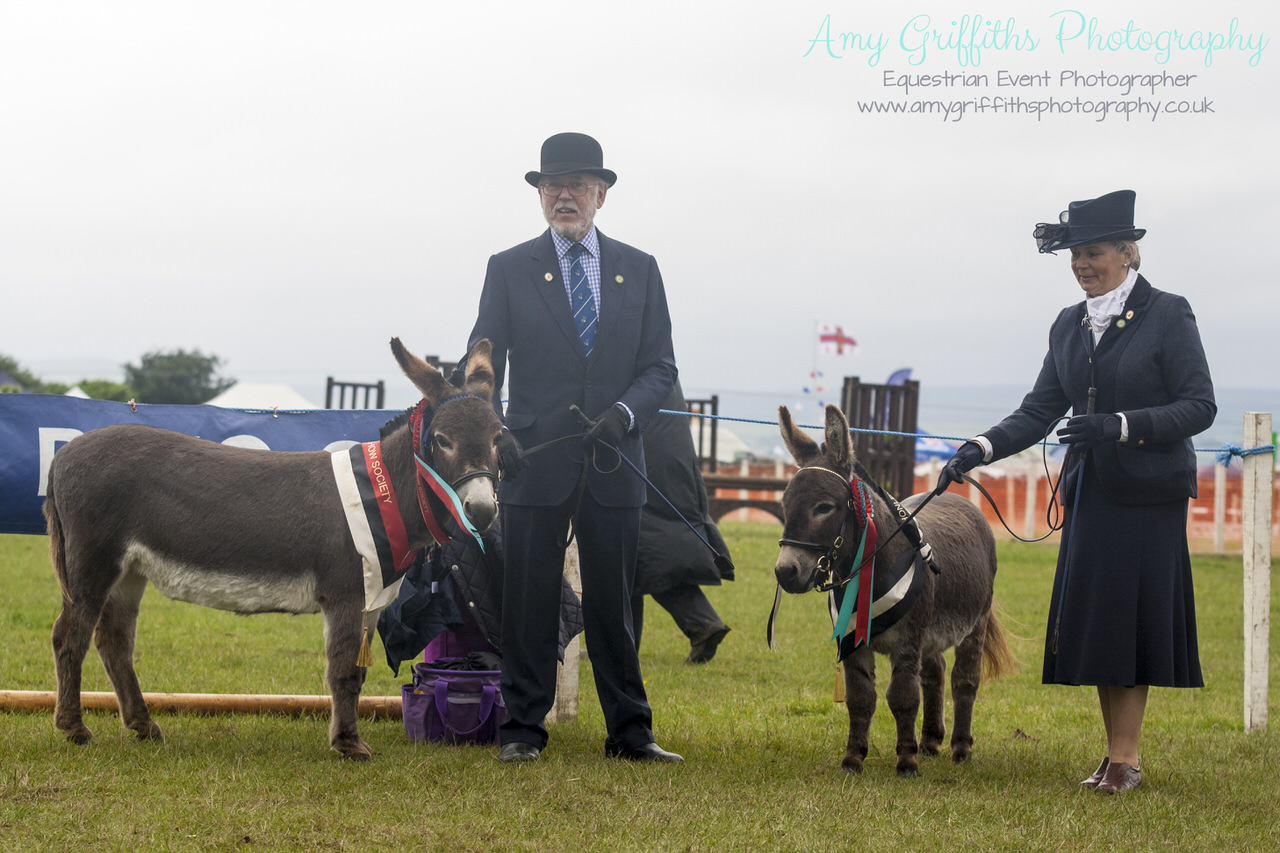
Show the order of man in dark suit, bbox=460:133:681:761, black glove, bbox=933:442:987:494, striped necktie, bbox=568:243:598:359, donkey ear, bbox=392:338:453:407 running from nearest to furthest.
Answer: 1. black glove, bbox=933:442:987:494
2. donkey ear, bbox=392:338:453:407
3. man in dark suit, bbox=460:133:681:761
4. striped necktie, bbox=568:243:598:359

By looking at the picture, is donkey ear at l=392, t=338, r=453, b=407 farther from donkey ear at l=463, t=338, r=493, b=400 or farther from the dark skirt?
the dark skirt

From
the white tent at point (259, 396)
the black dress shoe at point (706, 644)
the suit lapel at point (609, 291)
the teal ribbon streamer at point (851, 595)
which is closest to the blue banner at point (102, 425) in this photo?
the suit lapel at point (609, 291)

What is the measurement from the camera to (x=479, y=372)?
482cm

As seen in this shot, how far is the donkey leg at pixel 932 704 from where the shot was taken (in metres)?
5.51

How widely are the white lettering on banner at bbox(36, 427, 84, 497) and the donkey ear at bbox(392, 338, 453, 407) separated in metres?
2.32

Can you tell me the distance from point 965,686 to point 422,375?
2925mm

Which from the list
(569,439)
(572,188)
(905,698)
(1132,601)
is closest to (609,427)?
(569,439)

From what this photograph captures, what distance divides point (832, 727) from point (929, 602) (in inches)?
60.0

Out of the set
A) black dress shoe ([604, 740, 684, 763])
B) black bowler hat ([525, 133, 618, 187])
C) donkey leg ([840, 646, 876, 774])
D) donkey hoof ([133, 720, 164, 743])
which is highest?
black bowler hat ([525, 133, 618, 187])

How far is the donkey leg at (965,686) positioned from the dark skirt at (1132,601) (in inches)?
29.4

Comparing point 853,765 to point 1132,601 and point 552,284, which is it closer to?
point 1132,601

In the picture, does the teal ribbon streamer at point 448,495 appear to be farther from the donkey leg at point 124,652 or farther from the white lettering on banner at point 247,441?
the white lettering on banner at point 247,441

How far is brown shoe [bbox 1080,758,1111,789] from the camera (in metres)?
4.71

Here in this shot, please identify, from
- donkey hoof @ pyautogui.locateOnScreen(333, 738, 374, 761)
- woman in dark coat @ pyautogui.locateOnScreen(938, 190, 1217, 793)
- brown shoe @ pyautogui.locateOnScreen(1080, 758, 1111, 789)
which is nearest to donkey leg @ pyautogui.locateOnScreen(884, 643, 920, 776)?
woman in dark coat @ pyautogui.locateOnScreen(938, 190, 1217, 793)
